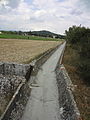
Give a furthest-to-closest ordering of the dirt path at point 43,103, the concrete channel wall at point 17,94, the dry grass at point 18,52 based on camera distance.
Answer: the dry grass at point 18,52 → the dirt path at point 43,103 → the concrete channel wall at point 17,94

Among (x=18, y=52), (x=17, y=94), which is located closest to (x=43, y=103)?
(x=17, y=94)

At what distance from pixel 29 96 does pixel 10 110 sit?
14.4 feet

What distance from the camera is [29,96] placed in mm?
13977

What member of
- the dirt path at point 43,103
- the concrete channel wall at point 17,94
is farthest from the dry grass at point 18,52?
the dirt path at point 43,103

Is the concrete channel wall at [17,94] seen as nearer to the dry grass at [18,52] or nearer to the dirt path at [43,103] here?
the dirt path at [43,103]

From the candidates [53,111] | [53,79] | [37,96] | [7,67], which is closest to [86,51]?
[53,79]

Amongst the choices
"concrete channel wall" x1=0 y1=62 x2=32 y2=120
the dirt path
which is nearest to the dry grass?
"concrete channel wall" x1=0 y1=62 x2=32 y2=120

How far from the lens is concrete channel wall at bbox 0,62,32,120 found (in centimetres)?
955

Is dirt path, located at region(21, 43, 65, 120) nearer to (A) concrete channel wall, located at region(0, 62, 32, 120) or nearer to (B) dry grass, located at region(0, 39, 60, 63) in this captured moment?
(A) concrete channel wall, located at region(0, 62, 32, 120)

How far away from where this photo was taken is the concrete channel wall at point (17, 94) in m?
9.55

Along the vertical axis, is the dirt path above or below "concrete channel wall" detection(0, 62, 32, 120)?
below

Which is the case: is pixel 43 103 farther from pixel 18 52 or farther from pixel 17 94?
pixel 18 52

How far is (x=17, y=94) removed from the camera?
11.4 meters

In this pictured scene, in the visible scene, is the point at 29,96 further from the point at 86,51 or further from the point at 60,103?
the point at 86,51
